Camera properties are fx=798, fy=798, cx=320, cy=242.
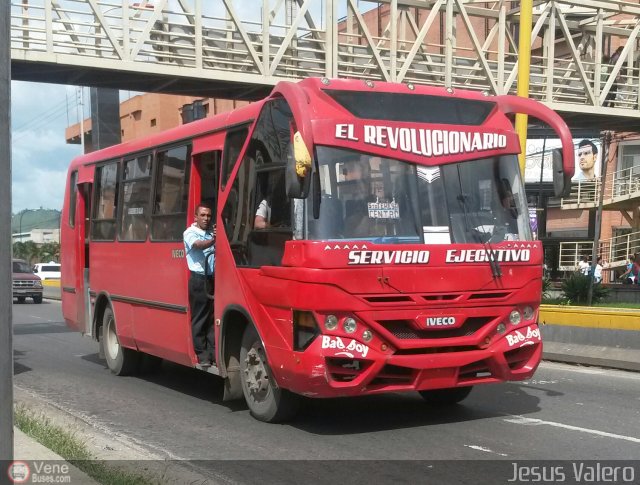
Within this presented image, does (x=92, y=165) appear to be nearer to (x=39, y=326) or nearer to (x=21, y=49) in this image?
(x=21, y=49)

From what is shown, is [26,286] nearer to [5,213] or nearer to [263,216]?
[263,216]

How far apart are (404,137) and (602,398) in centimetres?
434

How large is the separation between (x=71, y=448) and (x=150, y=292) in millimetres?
3861

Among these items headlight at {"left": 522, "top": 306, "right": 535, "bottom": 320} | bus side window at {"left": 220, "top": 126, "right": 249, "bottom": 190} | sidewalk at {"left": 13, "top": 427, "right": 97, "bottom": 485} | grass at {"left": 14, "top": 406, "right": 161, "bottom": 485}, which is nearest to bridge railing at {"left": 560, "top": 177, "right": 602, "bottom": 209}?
headlight at {"left": 522, "top": 306, "right": 535, "bottom": 320}

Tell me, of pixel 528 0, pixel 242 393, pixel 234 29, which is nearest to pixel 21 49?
pixel 234 29

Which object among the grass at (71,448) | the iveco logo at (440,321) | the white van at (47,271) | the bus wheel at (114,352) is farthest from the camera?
the white van at (47,271)

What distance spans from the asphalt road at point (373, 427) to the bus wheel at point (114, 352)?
0.20 metres

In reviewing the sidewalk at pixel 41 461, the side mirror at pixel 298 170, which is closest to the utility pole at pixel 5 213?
the sidewalk at pixel 41 461

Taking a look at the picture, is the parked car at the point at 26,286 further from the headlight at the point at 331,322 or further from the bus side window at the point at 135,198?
the headlight at the point at 331,322

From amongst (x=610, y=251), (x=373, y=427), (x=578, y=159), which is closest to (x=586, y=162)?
(x=578, y=159)

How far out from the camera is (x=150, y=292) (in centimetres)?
1016

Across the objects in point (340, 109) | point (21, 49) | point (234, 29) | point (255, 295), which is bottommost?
point (255, 295)

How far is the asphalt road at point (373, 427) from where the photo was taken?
21.0 feet

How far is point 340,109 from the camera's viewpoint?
7375 mm
